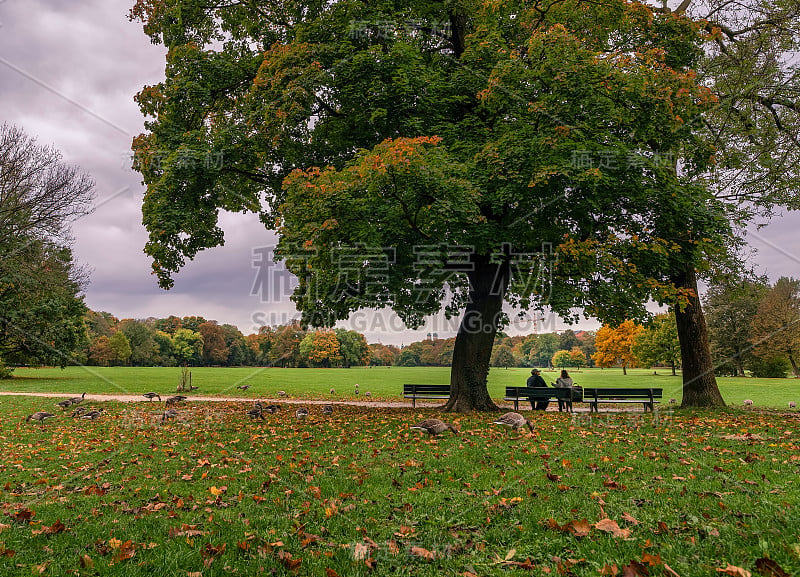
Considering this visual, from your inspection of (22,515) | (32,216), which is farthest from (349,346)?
(22,515)

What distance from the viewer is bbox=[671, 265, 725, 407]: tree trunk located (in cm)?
1520

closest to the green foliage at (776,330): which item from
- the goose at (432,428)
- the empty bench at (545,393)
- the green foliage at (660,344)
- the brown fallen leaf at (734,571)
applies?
the green foliage at (660,344)

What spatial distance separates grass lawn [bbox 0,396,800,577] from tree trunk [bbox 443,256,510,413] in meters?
4.81

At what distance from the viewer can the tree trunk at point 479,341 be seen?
1435cm

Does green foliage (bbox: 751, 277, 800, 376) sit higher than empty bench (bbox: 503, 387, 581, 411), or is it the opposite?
green foliage (bbox: 751, 277, 800, 376)

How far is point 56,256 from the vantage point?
25406 millimetres

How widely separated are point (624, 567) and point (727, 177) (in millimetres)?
17611

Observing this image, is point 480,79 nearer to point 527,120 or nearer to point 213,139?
point 527,120

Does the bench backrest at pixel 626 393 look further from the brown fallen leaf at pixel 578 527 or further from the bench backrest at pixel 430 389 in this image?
the brown fallen leaf at pixel 578 527

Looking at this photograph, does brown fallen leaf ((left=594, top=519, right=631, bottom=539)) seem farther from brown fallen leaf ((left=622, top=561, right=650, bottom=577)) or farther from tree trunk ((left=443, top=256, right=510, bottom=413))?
tree trunk ((left=443, top=256, right=510, bottom=413))

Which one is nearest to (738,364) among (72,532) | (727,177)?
(727,177)

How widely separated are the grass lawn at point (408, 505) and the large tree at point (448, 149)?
15.3 feet

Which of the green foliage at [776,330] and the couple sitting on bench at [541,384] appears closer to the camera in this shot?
the couple sitting on bench at [541,384]

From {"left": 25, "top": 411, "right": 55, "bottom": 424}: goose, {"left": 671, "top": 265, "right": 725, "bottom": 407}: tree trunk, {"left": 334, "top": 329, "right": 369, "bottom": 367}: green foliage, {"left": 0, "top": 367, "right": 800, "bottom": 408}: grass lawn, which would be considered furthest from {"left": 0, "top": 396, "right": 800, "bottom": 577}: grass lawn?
{"left": 334, "top": 329, "right": 369, "bottom": 367}: green foliage
